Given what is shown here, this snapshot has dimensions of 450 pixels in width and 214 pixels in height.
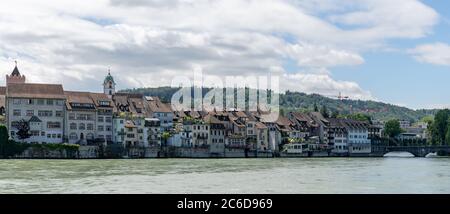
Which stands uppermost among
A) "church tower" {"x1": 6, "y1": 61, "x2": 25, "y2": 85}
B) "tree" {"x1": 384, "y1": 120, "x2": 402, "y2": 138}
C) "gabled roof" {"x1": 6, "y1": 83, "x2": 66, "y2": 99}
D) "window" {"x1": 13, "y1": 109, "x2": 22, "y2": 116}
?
"church tower" {"x1": 6, "y1": 61, "x2": 25, "y2": 85}

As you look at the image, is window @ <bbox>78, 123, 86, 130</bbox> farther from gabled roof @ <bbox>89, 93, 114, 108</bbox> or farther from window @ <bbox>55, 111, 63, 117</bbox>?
gabled roof @ <bbox>89, 93, 114, 108</bbox>

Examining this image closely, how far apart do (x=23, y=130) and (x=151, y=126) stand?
20.5 metres

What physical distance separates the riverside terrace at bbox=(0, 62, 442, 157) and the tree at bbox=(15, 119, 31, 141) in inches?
13.1

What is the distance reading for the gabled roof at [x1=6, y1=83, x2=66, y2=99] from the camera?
92875 millimetres

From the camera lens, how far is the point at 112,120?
101m

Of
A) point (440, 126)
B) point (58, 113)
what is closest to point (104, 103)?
point (58, 113)

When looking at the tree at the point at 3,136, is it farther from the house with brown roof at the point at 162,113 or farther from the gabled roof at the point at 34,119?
the house with brown roof at the point at 162,113

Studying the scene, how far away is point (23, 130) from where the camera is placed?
9138 centimetres

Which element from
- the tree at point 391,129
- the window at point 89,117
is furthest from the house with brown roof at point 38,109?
the tree at point 391,129

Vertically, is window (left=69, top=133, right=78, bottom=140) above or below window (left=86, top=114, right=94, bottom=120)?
below

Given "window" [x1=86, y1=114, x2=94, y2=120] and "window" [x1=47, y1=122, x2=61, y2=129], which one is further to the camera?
"window" [x1=86, y1=114, x2=94, y2=120]

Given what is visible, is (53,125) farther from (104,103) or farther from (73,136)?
(104,103)

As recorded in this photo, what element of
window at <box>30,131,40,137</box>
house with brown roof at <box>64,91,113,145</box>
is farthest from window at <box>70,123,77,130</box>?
window at <box>30,131,40,137</box>
